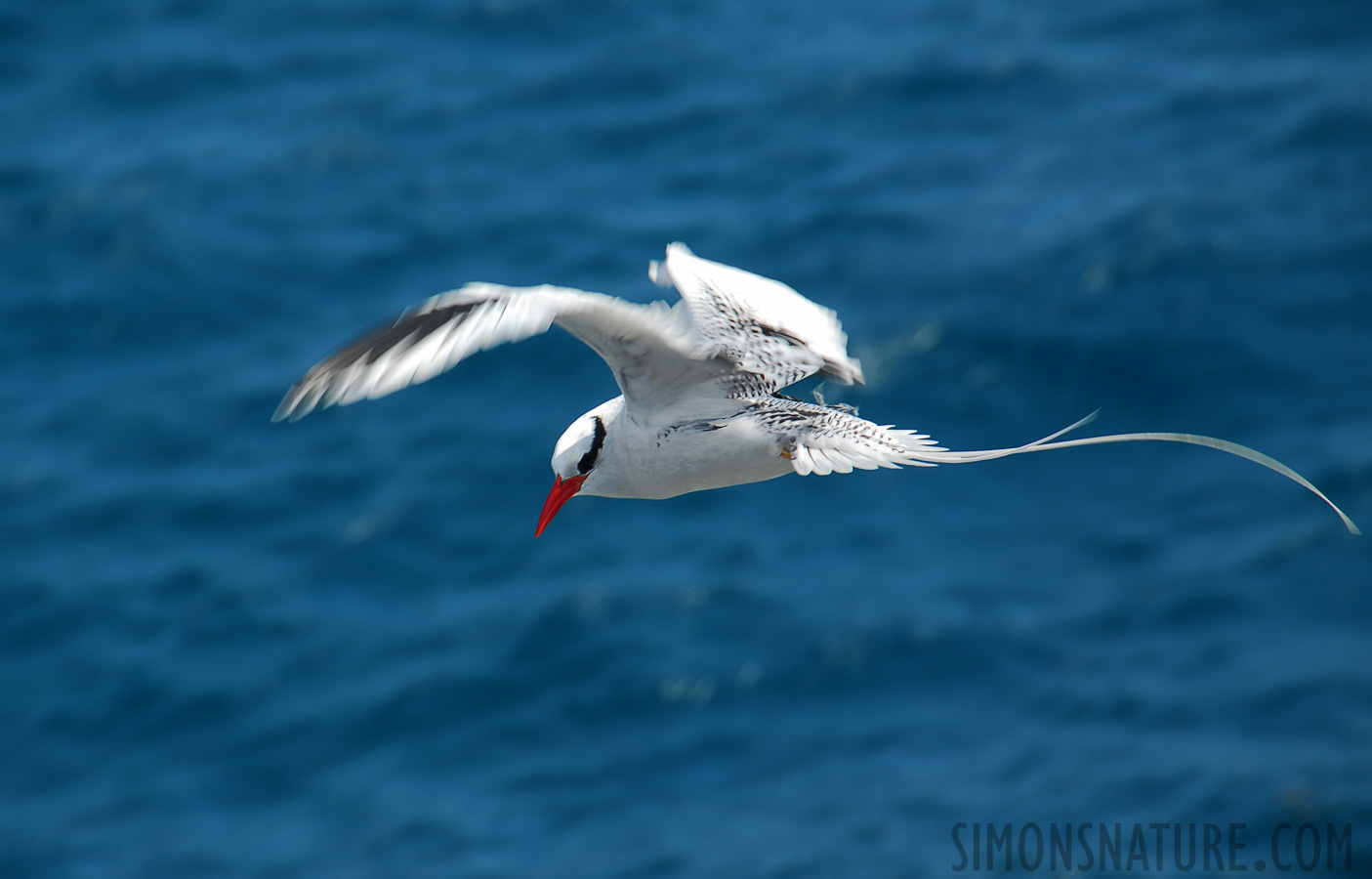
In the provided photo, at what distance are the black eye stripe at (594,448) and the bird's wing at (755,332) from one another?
28.5 inches

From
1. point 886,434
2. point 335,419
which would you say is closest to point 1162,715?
point 335,419

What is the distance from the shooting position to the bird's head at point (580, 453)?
772 cm

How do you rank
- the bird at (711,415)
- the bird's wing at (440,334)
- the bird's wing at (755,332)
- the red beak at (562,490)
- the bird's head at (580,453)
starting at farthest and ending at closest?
the red beak at (562,490), the bird's head at (580,453), the bird's wing at (755,332), the bird at (711,415), the bird's wing at (440,334)

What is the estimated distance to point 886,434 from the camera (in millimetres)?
7891

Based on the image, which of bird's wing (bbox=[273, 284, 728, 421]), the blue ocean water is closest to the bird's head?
bird's wing (bbox=[273, 284, 728, 421])

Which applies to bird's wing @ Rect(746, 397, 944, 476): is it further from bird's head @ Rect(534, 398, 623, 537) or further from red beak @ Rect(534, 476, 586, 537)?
red beak @ Rect(534, 476, 586, 537)

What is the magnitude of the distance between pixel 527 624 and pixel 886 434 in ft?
49.1

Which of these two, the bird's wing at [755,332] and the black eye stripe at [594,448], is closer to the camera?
the bird's wing at [755,332]

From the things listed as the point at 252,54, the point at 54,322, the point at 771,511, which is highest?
the point at 252,54

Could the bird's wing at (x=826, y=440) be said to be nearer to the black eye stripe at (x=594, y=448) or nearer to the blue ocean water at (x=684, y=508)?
the black eye stripe at (x=594, y=448)

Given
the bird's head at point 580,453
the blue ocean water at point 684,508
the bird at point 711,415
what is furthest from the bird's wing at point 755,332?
the blue ocean water at point 684,508

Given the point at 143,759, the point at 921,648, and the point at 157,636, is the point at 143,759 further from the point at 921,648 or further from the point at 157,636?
the point at 921,648

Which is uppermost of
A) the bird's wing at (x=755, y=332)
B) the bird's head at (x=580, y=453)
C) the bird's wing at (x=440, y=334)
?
the bird's wing at (x=755, y=332)

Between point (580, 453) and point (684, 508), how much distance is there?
15.5 meters
